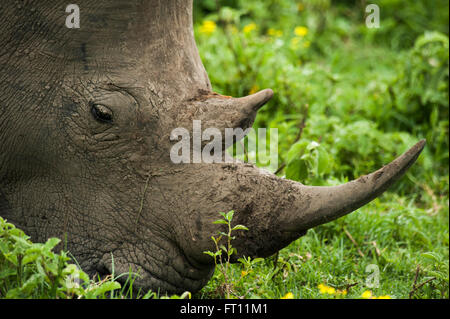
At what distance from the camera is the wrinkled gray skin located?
2.81 metres

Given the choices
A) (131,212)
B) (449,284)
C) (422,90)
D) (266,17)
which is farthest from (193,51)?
(266,17)

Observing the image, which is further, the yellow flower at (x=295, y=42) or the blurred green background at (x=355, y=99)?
the yellow flower at (x=295, y=42)

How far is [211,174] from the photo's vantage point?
274 cm

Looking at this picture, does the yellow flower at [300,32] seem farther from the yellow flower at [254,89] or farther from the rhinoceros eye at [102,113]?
the rhinoceros eye at [102,113]

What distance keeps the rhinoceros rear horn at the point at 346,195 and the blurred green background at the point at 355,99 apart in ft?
2.09

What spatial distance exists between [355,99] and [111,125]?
3.28 m

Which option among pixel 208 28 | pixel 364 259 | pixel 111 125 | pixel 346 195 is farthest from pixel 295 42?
pixel 346 195

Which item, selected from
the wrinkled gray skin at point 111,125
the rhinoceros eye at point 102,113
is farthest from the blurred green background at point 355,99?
the rhinoceros eye at point 102,113

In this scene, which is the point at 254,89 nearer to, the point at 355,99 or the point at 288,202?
the point at 355,99

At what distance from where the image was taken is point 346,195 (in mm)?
2596

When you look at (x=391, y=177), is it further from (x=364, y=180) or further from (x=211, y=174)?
(x=211, y=174)

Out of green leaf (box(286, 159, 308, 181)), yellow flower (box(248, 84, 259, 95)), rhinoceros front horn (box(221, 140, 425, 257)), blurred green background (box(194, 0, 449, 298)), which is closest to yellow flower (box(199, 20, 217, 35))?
blurred green background (box(194, 0, 449, 298))

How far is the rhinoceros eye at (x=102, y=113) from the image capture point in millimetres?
2840

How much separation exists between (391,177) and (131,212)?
1.13m
